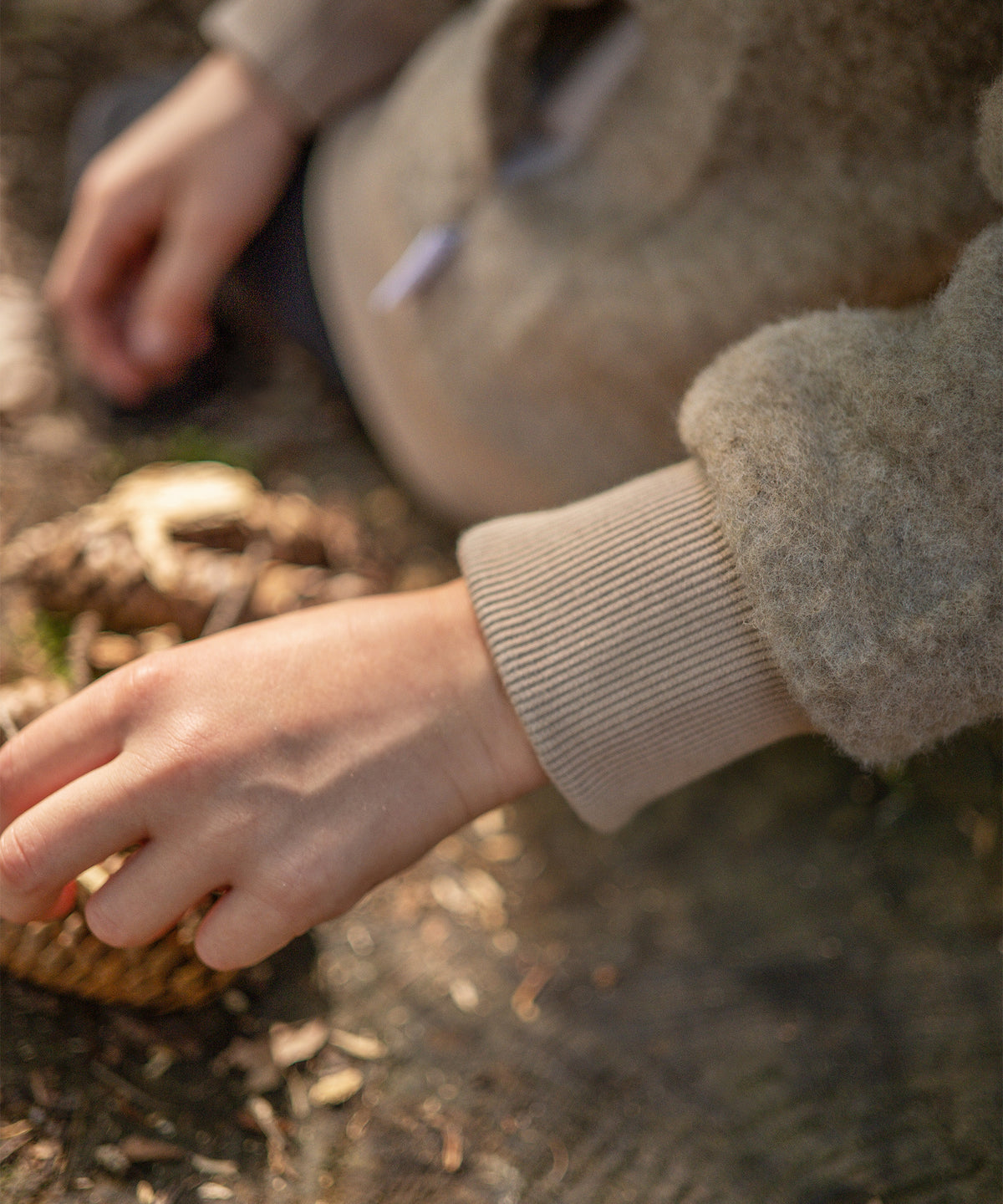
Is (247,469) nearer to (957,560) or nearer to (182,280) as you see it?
(182,280)

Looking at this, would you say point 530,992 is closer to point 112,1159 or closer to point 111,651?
point 112,1159

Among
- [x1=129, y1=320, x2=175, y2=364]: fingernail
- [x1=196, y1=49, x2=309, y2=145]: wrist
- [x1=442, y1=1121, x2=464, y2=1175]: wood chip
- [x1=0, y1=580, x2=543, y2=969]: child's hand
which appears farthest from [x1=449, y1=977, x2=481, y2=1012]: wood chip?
[x1=196, y1=49, x2=309, y2=145]: wrist

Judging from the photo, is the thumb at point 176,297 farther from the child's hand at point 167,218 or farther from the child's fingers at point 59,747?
the child's fingers at point 59,747

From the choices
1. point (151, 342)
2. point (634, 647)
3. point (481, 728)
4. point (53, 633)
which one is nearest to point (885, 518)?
point (634, 647)

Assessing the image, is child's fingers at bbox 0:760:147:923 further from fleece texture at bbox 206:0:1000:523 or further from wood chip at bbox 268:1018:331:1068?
fleece texture at bbox 206:0:1000:523

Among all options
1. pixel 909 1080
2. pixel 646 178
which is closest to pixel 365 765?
pixel 909 1080

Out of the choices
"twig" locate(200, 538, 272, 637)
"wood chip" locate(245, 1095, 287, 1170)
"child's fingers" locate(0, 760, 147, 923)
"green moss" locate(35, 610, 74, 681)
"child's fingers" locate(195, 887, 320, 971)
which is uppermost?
"child's fingers" locate(0, 760, 147, 923)


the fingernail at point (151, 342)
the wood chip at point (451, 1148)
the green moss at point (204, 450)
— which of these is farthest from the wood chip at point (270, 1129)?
the fingernail at point (151, 342)
